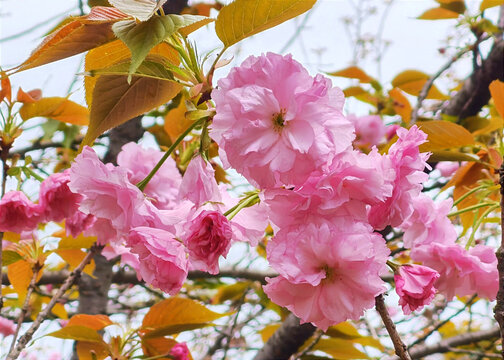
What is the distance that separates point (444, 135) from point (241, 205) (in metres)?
0.49

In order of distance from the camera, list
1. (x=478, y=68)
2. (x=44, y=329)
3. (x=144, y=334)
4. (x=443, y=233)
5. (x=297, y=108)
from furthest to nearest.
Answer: (x=44, y=329)
(x=478, y=68)
(x=144, y=334)
(x=443, y=233)
(x=297, y=108)

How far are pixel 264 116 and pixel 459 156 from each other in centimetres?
50

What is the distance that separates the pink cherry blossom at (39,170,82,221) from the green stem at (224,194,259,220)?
49cm

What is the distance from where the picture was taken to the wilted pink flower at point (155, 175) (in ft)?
3.30

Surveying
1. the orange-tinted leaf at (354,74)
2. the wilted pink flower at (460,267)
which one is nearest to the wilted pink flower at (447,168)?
the orange-tinted leaf at (354,74)

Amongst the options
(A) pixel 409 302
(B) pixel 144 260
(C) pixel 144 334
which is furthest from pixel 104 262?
(A) pixel 409 302

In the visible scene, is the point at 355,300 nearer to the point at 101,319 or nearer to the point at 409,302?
the point at 409,302

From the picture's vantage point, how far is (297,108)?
0.52m

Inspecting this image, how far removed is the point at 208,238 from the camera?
547mm

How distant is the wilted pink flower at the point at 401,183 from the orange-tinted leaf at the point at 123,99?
28 cm

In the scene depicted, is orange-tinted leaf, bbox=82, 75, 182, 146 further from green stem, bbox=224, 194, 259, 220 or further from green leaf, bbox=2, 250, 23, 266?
green leaf, bbox=2, 250, 23, 266

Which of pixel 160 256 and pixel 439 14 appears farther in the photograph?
pixel 439 14

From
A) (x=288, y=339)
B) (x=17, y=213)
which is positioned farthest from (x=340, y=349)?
(x=17, y=213)

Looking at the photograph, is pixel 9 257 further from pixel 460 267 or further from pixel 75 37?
pixel 460 267
